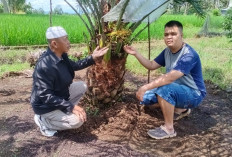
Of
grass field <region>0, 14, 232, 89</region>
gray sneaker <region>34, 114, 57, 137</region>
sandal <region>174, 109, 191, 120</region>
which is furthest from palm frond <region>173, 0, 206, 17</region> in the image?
gray sneaker <region>34, 114, 57, 137</region>

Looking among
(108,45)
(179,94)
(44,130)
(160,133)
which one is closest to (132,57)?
(108,45)

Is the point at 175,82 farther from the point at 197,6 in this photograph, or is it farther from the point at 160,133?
the point at 197,6

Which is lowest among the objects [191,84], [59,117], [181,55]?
[59,117]

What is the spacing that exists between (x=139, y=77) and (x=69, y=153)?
10.1 feet

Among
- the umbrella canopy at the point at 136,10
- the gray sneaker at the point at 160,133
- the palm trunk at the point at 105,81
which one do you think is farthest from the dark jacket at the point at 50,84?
the gray sneaker at the point at 160,133

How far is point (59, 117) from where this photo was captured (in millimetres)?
2701

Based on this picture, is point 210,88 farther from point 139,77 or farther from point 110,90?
point 110,90

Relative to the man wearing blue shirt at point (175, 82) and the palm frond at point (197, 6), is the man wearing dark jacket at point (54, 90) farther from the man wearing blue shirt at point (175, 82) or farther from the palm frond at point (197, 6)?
Answer: the palm frond at point (197, 6)

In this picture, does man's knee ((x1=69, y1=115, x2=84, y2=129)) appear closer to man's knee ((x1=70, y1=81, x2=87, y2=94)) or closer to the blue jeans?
man's knee ((x1=70, y1=81, x2=87, y2=94))

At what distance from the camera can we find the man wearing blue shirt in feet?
9.38

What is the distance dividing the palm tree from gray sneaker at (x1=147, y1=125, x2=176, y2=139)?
2.20 feet

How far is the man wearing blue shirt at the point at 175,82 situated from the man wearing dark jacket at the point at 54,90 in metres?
0.78

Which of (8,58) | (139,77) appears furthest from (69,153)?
(8,58)

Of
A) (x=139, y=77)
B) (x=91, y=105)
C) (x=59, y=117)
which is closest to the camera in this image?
(x=59, y=117)
